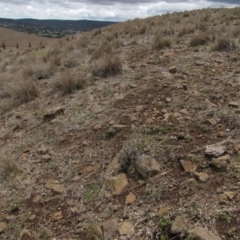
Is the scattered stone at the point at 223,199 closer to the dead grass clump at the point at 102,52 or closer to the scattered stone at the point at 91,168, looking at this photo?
the scattered stone at the point at 91,168

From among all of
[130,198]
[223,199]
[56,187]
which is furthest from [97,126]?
[223,199]

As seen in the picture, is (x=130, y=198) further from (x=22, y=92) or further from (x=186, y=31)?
(x=186, y=31)

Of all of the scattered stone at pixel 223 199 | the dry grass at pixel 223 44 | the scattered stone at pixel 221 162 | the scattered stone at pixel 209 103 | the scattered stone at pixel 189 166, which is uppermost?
the dry grass at pixel 223 44

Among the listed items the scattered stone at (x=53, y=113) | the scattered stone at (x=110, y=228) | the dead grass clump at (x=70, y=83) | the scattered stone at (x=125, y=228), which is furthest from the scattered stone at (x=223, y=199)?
the dead grass clump at (x=70, y=83)

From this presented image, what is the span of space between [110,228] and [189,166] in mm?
1020

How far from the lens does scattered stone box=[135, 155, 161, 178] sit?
121 inches

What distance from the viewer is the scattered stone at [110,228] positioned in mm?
2523

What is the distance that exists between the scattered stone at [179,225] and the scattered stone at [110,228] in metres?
0.50

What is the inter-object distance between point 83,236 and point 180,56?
456cm

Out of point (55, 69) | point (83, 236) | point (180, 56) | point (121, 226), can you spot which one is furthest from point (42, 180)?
point (55, 69)

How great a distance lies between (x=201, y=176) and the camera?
2.88 m

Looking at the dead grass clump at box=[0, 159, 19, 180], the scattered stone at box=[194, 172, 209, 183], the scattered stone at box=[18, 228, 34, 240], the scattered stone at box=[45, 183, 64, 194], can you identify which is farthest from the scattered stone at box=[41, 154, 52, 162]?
the scattered stone at box=[194, 172, 209, 183]

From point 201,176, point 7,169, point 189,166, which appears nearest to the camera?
point 201,176

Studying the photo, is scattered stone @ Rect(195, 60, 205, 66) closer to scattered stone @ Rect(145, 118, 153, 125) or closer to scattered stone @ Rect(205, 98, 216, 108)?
scattered stone @ Rect(205, 98, 216, 108)
